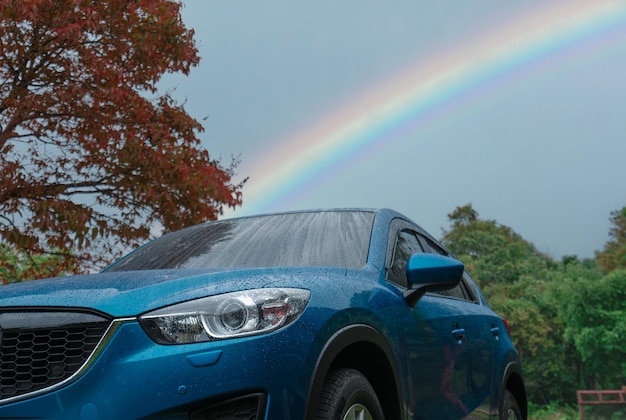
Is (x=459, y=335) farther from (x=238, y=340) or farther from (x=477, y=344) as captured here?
(x=238, y=340)

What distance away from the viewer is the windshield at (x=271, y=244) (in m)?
3.89

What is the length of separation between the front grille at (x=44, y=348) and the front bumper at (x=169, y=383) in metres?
0.06

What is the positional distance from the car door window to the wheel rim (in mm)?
815

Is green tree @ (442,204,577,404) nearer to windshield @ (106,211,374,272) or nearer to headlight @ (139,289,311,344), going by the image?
windshield @ (106,211,374,272)

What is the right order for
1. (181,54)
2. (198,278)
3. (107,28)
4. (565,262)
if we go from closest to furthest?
1. (198,278)
2. (107,28)
3. (181,54)
4. (565,262)

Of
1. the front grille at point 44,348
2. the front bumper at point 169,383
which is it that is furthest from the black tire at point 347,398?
the front grille at point 44,348

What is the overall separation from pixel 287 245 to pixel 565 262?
92.1 m

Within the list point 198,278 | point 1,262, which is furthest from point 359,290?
point 1,262

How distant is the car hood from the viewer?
2.75 m

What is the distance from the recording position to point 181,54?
39.7ft

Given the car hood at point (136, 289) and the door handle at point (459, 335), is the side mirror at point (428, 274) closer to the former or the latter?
the door handle at point (459, 335)

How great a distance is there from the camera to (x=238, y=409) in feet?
8.79

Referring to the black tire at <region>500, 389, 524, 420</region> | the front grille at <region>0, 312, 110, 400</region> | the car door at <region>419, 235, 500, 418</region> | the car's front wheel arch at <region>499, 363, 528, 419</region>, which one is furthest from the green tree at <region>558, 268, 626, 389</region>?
the front grille at <region>0, 312, 110, 400</region>

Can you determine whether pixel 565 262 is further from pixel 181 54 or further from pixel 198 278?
pixel 198 278
